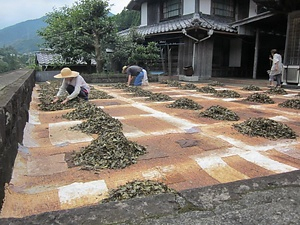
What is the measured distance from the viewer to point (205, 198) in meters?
1.52

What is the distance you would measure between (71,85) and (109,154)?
11.3 feet

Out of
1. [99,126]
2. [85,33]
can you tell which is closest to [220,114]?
[99,126]

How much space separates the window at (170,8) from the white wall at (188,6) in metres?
0.58

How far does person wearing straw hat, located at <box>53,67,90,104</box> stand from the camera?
5141 mm

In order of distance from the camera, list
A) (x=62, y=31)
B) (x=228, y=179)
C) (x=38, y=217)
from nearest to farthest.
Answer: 1. (x=38, y=217)
2. (x=228, y=179)
3. (x=62, y=31)

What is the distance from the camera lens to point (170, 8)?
1474cm

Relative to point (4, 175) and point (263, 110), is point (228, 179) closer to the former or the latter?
point (4, 175)

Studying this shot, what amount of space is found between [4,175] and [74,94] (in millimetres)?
3538

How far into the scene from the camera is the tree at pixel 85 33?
12.2 metres

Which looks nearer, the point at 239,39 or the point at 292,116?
the point at 292,116

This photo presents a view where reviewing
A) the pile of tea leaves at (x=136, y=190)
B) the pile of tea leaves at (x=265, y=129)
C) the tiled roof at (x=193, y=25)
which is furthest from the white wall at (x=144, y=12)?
the pile of tea leaves at (x=136, y=190)

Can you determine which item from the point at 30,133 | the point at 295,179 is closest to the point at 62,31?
the point at 30,133

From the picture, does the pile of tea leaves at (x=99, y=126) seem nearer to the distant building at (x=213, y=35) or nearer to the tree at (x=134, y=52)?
the distant building at (x=213, y=35)

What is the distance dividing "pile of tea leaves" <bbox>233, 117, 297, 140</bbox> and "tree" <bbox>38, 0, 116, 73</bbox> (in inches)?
394
